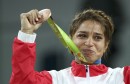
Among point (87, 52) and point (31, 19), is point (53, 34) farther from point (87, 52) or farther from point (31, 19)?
point (31, 19)

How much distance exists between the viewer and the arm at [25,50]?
3590 mm

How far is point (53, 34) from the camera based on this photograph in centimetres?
691

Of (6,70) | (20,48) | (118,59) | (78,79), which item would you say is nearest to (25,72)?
(20,48)

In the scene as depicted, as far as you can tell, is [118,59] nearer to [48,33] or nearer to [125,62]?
[125,62]

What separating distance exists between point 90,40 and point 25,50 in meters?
0.51

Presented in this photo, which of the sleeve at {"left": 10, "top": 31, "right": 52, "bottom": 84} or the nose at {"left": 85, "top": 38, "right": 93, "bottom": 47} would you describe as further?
the nose at {"left": 85, "top": 38, "right": 93, "bottom": 47}

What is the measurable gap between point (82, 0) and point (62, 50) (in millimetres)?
577

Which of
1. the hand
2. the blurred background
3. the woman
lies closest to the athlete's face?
the woman

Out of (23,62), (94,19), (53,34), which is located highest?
(94,19)

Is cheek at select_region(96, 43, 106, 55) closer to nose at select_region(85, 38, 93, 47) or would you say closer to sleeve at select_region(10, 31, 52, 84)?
nose at select_region(85, 38, 93, 47)

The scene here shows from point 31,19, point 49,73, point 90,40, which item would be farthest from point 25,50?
point 90,40

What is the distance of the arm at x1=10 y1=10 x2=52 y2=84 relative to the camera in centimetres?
359

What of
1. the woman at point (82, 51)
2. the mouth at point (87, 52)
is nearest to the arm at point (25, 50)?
the woman at point (82, 51)

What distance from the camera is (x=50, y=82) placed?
3.90m
